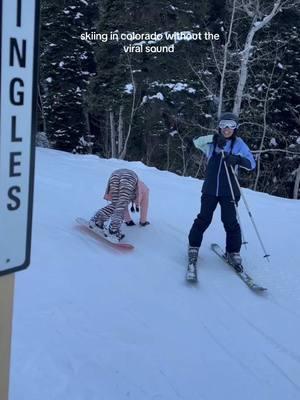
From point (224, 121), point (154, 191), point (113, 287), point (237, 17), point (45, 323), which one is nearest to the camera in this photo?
point (45, 323)

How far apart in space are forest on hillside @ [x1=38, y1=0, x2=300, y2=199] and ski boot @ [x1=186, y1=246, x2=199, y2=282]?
13922 millimetres

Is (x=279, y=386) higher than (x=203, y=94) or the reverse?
the reverse

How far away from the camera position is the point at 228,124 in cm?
525

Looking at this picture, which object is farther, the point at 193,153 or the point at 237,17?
the point at 193,153

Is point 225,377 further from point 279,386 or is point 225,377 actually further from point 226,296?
point 226,296

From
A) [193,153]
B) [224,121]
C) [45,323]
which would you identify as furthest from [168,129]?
[45,323]

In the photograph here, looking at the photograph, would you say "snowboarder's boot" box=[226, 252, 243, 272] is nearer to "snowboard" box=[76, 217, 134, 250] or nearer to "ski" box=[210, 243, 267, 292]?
"ski" box=[210, 243, 267, 292]

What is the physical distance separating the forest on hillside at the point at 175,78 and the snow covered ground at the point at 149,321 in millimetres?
13601

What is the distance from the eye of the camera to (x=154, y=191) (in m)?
9.41

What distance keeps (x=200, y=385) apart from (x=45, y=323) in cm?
116

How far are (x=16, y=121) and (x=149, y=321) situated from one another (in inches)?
122

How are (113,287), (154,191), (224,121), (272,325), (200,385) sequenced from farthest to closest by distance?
(154,191), (224,121), (113,287), (272,325), (200,385)

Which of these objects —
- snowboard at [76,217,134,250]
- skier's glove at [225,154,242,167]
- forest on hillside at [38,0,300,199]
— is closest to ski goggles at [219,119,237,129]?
skier's glove at [225,154,242,167]

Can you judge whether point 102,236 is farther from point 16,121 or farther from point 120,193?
point 16,121
